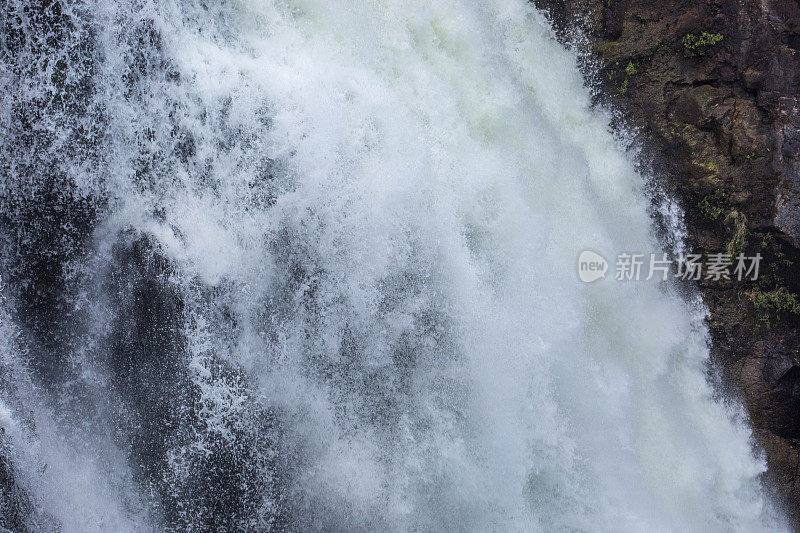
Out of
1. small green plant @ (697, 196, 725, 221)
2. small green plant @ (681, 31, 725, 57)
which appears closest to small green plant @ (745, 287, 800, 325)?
small green plant @ (697, 196, 725, 221)

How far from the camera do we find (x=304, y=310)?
4281 millimetres

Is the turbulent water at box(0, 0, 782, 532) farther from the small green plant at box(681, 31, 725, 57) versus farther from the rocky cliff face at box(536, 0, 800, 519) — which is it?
the small green plant at box(681, 31, 725, 57)

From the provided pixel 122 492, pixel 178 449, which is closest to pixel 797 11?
pixel 178 449

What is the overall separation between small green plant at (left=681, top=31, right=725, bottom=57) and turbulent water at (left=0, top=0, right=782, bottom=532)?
59.3 inches

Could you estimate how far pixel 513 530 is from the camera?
14.1 ft

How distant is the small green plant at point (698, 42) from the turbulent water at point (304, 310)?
1507mm

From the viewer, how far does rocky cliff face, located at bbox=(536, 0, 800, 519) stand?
4145mm

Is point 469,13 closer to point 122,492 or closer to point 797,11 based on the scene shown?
point 797,11

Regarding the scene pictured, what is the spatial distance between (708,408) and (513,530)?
179 cm

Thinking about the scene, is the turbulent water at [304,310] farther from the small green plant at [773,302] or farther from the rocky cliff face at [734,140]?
the small green plant at [773,302]

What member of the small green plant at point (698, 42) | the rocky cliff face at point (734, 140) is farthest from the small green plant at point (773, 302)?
the small green plant at point (698, 42)

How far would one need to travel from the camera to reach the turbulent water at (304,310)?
4.20 meters

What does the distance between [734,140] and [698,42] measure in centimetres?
79

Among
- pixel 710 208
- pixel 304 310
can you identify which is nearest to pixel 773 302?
pixel 710 208
